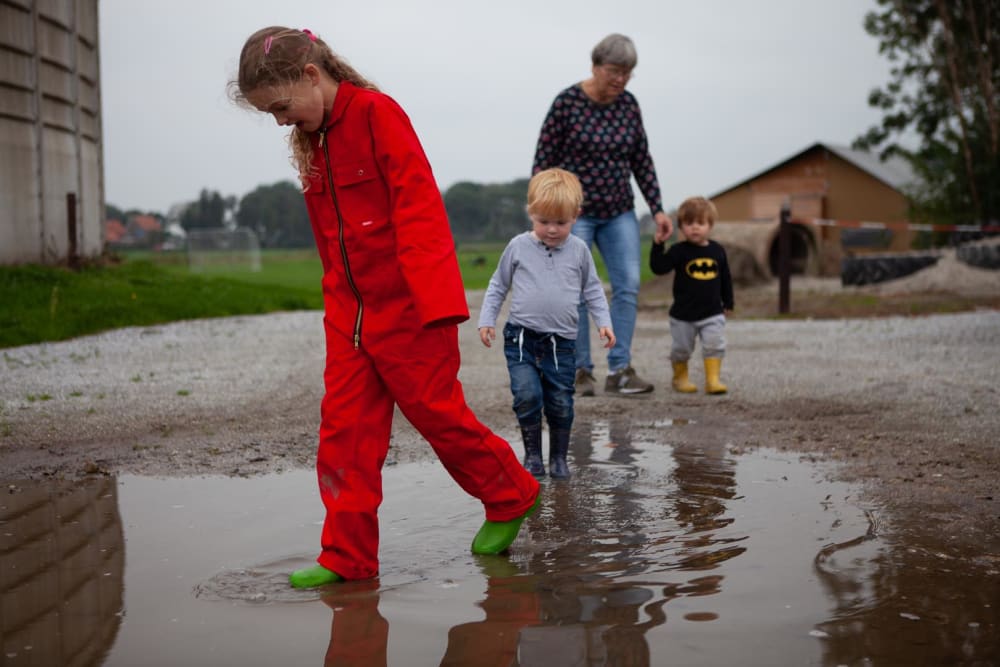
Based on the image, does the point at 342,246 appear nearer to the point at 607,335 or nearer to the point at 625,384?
Answer: the point at 607,335

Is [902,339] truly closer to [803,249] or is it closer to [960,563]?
[960,563]

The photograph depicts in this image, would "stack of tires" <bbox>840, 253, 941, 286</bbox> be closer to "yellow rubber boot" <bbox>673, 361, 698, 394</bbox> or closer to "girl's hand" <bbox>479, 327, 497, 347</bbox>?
"yellow rubber boot" <bbox>673, 361, 698, 394</bbox>

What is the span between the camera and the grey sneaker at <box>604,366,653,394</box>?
21.7 feet

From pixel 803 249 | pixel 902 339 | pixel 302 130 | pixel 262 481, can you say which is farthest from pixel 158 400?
pixel 803 249

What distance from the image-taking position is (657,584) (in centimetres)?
291

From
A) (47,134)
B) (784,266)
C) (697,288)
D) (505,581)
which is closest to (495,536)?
(505,581)

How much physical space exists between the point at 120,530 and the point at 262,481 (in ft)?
2.73

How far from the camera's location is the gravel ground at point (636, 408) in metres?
4.45

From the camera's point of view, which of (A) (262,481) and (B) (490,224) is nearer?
(A) (262,481)

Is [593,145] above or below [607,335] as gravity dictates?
above

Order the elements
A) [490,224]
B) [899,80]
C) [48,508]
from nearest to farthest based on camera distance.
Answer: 1. [48,508]
2. [490,224]
3. [899,80]

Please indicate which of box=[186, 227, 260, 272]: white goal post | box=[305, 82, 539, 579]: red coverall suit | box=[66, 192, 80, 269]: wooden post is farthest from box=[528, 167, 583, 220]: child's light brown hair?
box=[186, 227, 260, 272]: white goal post

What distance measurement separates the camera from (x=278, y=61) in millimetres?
2947

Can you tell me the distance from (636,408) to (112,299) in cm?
907
